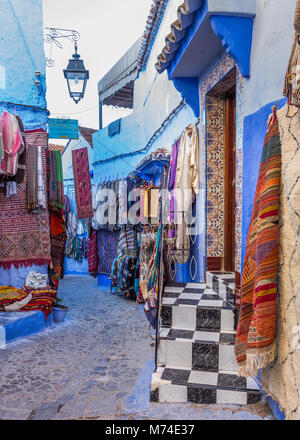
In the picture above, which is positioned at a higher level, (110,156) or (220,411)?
(110,156)

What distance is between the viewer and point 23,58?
22.8 feet

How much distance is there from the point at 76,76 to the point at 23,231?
359 cm

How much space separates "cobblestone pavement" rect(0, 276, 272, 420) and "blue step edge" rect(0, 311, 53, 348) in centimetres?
18

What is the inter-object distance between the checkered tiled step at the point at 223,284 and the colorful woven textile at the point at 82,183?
5.11 metres

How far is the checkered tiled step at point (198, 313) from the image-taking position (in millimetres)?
3672

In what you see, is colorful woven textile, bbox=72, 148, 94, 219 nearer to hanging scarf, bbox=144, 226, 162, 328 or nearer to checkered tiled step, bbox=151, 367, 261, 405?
hanging scarf, bbox=144, 226, 162, 328

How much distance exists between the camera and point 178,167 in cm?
512

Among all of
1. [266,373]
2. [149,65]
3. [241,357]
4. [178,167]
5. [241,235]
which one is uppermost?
[149,65]

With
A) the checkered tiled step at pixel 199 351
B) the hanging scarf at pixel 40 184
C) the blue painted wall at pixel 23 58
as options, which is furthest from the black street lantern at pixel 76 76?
the checkered tiled step at pixel 199 351

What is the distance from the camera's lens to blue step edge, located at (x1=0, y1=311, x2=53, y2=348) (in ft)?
18.2

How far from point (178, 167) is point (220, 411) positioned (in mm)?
3162

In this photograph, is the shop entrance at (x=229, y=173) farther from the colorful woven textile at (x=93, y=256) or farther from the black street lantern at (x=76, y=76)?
the colorful woven textile at (x=93, y=256)

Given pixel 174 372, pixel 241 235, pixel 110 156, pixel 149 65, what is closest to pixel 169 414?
pixel 174 372

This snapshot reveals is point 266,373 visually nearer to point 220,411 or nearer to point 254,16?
point 220,411
